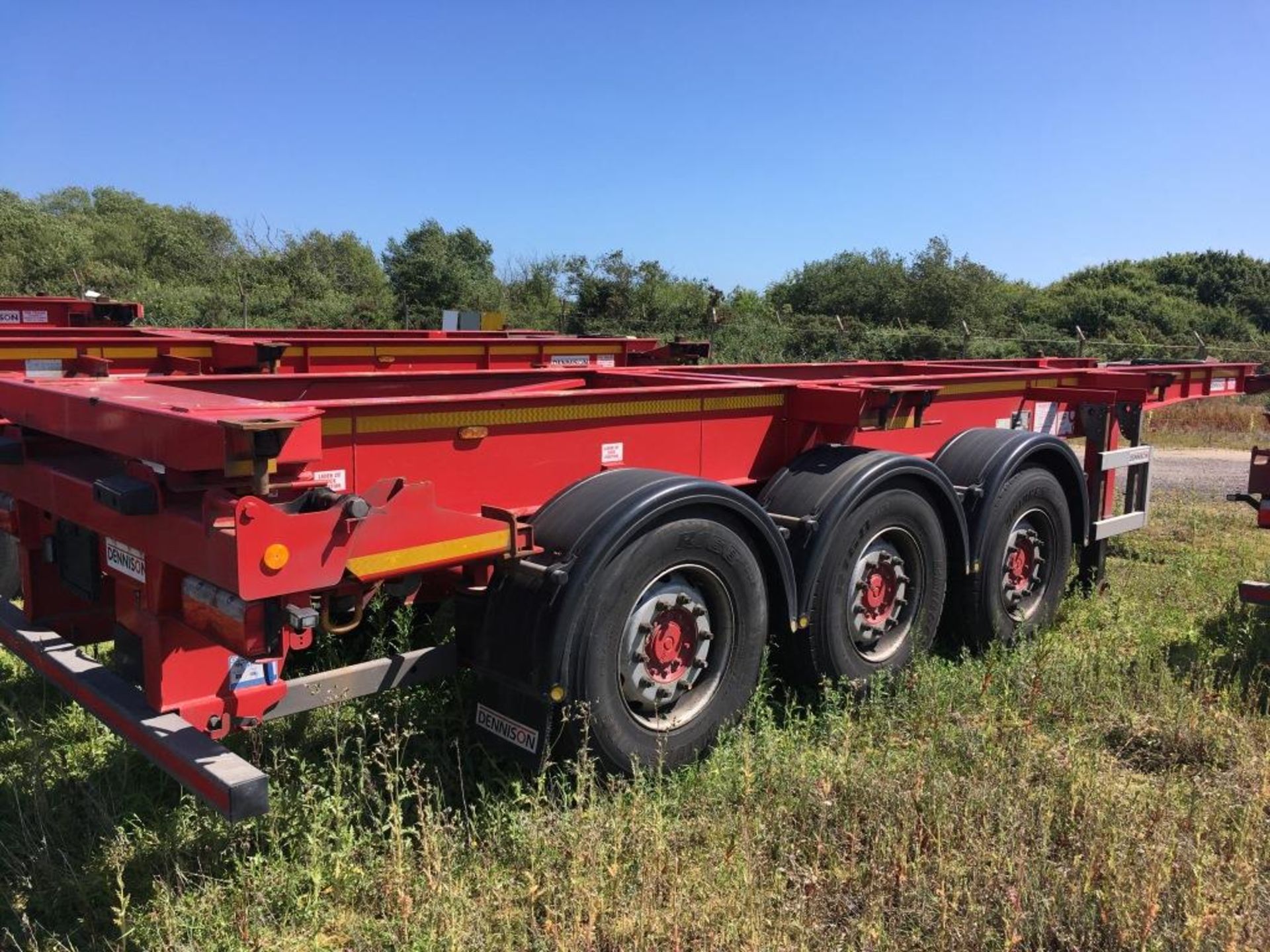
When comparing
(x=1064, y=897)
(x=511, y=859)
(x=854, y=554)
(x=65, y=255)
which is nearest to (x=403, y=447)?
(x=511, y=859)

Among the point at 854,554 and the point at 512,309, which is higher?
the point at 512,309

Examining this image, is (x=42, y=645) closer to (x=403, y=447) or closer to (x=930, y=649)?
(x=403, y=447)

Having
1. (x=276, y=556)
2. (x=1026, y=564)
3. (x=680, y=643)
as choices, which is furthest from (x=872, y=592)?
(x=276, y=556)

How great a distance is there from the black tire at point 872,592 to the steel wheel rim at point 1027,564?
2.52 feet

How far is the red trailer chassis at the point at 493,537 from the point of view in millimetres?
2693

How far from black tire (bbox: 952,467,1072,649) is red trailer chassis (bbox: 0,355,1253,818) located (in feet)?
0.09

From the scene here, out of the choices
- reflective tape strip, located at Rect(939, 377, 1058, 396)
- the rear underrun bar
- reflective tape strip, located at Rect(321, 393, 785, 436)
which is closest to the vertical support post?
reflective tape strip, located at Rect(939, 377, 1058, 396)

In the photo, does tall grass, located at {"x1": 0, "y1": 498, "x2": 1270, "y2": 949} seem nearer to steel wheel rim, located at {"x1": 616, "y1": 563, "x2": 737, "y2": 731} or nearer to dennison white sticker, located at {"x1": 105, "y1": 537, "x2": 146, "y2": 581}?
steel wheel rim, located at {"x1": 616, "y1": 563, "x2": 737, "y2": 731}

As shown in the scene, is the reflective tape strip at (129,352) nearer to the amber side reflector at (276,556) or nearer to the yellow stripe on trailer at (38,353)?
the yellow stripe on trailer at (38,353)

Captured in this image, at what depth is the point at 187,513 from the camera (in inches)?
107

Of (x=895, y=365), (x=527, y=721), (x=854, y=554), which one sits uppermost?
(x=895, y=365)

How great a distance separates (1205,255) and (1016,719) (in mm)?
48190

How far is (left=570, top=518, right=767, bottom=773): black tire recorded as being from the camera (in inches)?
130

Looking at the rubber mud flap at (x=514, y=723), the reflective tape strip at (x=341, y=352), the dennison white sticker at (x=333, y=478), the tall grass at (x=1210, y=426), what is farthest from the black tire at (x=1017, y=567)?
the tall grass at (x=1210, y=426)
